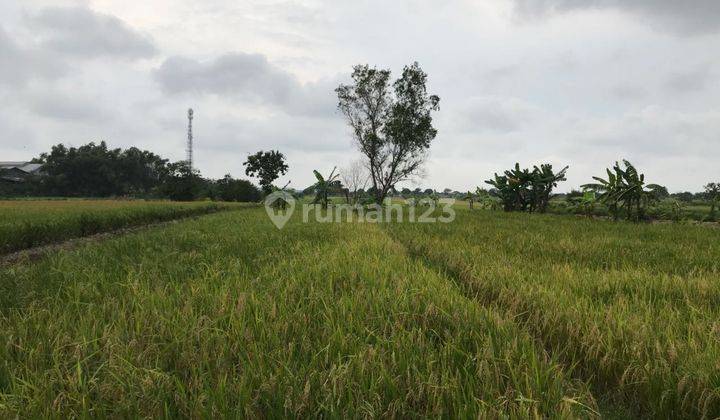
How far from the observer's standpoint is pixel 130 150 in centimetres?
6825

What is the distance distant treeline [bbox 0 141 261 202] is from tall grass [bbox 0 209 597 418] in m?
54.5

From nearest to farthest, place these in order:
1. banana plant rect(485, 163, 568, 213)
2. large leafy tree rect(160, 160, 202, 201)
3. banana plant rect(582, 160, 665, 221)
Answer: banana plant rect(582, 160, 665, 221)
banana plant rect(485, 163, 568, 213)
large leafy tree rect(160, 160, 202, 201)

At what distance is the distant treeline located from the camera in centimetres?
5412

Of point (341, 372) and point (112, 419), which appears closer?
point (112, 419)

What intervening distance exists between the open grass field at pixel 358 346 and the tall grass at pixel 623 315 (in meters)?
0.02

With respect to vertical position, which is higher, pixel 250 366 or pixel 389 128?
pixel 389 128

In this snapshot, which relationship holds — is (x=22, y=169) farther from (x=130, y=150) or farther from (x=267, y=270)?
(x=267, y=270)

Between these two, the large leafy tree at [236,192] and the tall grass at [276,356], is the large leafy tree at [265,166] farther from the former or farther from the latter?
the tall grass at [276,356]

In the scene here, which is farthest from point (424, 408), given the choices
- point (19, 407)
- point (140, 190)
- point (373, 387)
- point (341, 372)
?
point (140, 190)

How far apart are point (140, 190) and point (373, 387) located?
7756 cm

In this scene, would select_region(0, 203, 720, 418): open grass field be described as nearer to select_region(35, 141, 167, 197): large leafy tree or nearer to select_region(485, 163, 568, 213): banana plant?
select_region(485, 163, 568, 213): banana plant

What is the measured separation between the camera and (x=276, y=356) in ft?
6.44

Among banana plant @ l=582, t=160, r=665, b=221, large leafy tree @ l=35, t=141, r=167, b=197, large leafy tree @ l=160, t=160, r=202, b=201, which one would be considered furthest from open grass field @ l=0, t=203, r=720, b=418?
large leafy tree @ l=35, t=141, r=167, b=197

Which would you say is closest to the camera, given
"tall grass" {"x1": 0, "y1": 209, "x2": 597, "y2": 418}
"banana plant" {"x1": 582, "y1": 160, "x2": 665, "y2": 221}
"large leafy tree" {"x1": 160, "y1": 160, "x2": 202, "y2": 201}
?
"tall grass" {"x1": 0, "y1": 209, "x2": 597, "y2": 418}
